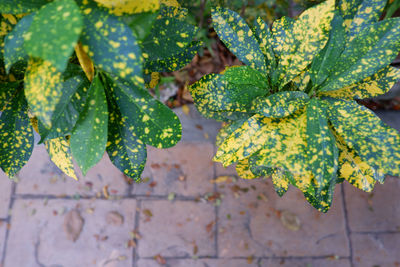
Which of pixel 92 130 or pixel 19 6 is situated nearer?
pixel 19 6

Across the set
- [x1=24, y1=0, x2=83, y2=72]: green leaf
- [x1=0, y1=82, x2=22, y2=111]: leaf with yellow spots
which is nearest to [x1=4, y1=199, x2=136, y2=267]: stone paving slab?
[x1=0, y1=82, x2=22, y2=111]: leaf with yellow spots

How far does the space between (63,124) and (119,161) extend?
208mm

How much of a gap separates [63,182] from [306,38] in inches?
70.3

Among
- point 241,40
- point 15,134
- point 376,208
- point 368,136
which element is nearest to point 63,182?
point 15,134

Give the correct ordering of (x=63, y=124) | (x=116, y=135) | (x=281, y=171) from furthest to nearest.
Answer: (x=281, y=171)
(x=116, y=135)
(x=63, y=124)

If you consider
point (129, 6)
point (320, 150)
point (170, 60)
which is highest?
point (129, 6)

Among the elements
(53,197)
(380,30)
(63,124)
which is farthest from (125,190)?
(380,30)

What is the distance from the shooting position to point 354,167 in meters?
0.96

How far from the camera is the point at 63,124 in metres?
0.78

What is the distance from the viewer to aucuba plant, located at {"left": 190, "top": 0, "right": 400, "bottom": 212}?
0.81 m

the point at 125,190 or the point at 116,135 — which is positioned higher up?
the point at 116,135

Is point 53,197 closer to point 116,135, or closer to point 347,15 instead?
point 116,135

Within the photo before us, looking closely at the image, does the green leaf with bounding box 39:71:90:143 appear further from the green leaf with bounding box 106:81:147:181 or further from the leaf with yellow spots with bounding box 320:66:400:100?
the leaf with yellow spots with bounding box 320:66:400:100

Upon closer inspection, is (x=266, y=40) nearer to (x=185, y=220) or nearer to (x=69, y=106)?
(x=69, y=106)
